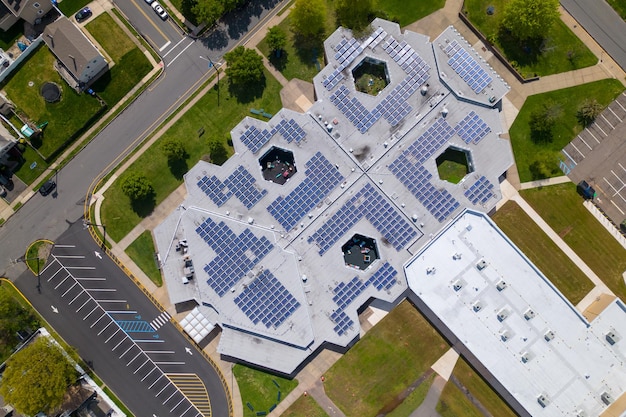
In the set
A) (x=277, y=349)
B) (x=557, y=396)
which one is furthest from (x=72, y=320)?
(x=557, y=396)

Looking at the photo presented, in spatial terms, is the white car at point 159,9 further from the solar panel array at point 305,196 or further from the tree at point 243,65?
the solar panel array at point 305,196

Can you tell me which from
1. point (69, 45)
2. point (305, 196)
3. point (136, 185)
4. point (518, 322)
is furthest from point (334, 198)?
point (69, 45)

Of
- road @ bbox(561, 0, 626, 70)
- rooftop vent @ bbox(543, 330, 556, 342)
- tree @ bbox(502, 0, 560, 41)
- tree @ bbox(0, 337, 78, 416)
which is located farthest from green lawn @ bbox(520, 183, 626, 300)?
tree @ bbox(0, 337, 78, 416)

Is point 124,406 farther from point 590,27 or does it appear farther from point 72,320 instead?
point 590,27

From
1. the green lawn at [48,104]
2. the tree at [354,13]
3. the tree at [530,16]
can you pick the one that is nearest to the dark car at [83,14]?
the green lawn at [48,104]

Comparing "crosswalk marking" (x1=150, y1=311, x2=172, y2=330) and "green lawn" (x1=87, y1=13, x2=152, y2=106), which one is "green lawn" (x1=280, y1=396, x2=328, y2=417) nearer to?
"crosswalk marking" (x1=150, y1=311, x2=172, y2=330)

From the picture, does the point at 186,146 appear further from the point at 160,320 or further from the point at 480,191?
the point at 480,191
